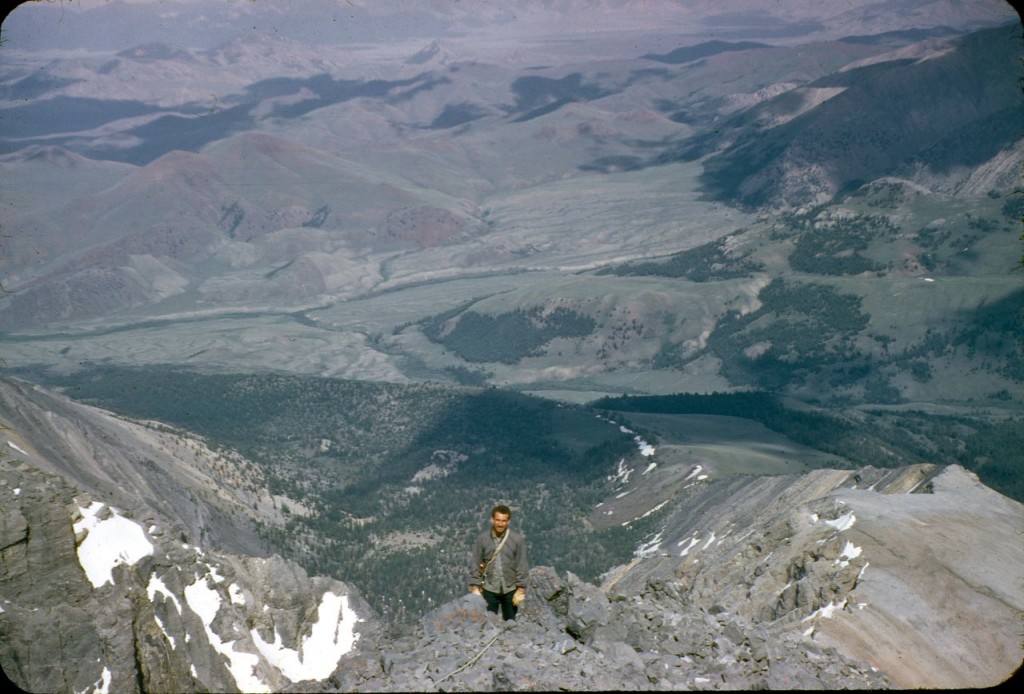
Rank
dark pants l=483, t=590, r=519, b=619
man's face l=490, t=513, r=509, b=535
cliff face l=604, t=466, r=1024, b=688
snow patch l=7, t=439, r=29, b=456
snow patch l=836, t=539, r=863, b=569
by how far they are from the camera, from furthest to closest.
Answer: snow patch l=7, t=439, r=29, b=456 < snow patch l=836, t=539, r=863, b=569 < cliff face l=604, t=466, r=1024, b=688 < dark pants l=483, t=590, r=519, b=619 < man's face l=490, t=513, r=509, b=535

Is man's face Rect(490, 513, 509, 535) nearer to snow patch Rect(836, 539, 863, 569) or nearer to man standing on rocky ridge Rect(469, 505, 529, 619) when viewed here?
man standing on rocky ridge Rect(469, 505, 529, 619)

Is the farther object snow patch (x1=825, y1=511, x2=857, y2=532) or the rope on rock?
snow patch (x1=825, y1=511, x2=857, y2=532)

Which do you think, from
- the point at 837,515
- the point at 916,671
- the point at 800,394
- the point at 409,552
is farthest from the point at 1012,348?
the point at 916,671

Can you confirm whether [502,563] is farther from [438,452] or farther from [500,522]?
[438,452]

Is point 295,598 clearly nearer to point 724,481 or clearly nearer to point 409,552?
point 409,552

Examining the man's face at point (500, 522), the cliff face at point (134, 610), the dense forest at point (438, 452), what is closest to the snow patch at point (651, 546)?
the dense forest at point (438, 452)

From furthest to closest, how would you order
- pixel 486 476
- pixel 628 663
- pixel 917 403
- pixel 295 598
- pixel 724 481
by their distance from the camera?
pixel 917 403 < pixel 486 476 < pixel 724 481 < pixel 295 598 < pixel 628 663

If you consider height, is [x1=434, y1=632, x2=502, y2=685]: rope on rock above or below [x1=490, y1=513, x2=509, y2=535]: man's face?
below

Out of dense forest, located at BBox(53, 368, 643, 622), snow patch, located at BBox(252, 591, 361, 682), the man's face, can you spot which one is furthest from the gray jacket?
dense forest, located at BBox(53, 368, 643, 622)
